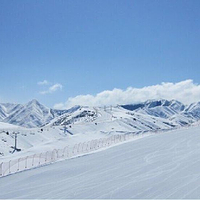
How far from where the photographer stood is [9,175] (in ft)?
57.0

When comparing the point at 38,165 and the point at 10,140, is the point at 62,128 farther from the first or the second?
the point at 38,165

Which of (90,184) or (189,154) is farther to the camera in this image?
(189,154)

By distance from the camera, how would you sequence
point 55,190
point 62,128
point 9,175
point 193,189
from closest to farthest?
point 193,189 → point 55,190 → point 9,175 → point 62,128

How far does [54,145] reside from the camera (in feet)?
103

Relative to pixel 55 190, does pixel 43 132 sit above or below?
above

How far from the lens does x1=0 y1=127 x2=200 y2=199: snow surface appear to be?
1186cm

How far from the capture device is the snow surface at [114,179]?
1186 cm

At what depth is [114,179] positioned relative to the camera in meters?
14.4

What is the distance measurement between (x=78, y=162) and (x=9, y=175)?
16.5 feet

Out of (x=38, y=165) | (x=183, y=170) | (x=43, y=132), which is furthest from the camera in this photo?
(x=43, y=132)

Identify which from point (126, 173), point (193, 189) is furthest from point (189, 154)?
point (193, 189)

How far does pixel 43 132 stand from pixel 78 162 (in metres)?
52.7

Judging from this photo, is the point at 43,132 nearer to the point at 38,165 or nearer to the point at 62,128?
the point at 62,128

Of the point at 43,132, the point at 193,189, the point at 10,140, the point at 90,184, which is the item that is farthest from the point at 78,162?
the point at 43,132
